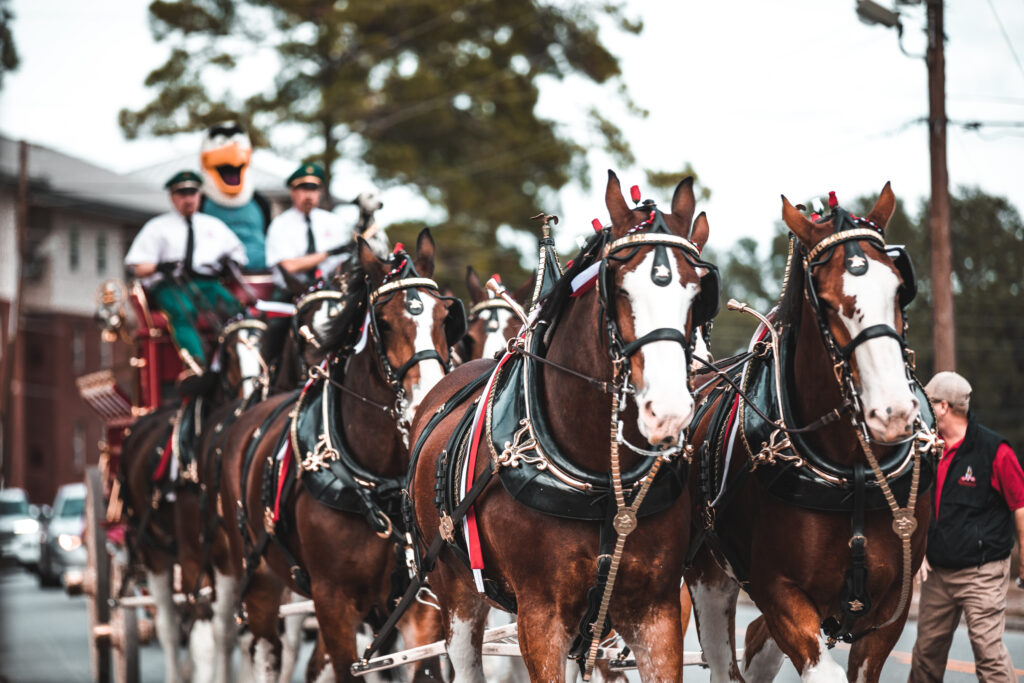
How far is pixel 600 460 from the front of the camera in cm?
424

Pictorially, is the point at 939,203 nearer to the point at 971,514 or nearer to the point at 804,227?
the point at 971,514

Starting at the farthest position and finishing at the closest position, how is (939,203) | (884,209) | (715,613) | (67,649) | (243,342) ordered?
1. (67,649)
2. (939,203)
3. (243,342)
4. (715,613)
5. (884,209)

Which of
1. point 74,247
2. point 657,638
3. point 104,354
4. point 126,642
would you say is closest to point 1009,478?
point 657,638

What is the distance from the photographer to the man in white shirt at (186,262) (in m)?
9.95

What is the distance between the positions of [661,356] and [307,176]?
6.45m

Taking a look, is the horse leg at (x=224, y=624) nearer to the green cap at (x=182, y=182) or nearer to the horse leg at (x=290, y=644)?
the horse leg at (x=290, y=644)

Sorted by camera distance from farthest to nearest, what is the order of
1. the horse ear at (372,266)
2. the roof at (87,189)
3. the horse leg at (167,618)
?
the roof at (87,189), the horse leg at (167,618), the horse ear at (372,266)

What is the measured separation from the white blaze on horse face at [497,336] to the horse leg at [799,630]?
385 centimetres

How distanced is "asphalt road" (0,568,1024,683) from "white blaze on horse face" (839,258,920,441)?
2866 millimetres

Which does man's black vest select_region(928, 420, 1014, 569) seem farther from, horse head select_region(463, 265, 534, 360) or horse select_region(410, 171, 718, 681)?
horse head select_region(463, 265, 534, 360)

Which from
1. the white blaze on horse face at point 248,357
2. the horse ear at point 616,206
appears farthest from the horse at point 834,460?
the white blaze on horse face at point 248,357

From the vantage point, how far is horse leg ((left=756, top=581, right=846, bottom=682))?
4.45 meters

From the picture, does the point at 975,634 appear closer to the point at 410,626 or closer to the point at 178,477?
the point at 410,626

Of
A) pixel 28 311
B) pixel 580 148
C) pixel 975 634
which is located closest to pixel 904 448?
pixel 975 634
